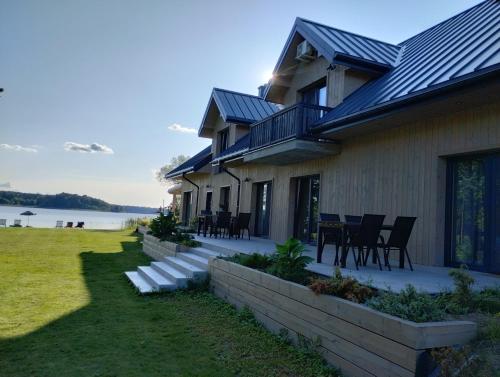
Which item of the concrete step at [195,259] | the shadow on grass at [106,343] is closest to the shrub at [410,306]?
the shadow on grass at [106,343]

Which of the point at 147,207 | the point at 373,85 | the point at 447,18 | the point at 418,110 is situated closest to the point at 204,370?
the point at 418,110

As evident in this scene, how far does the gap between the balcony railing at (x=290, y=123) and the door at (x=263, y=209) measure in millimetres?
2461

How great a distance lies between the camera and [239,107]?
16.5 m

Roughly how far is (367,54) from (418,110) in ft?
12.7

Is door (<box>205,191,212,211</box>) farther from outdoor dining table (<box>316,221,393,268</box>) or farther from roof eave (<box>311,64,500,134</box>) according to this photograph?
outdoor dining table (<box>316,221,393,268</box>)

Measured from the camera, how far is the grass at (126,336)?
354cm

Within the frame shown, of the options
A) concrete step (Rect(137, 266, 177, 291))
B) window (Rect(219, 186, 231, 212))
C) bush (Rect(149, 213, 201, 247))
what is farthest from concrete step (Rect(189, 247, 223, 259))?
window (Rect(219, 186, 231, 212))

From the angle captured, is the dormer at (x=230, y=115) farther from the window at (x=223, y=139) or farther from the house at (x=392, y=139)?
the house at (x=392, y=139)

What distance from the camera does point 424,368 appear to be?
261cm

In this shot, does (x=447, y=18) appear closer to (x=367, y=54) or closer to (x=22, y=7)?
(x=367, y=54)

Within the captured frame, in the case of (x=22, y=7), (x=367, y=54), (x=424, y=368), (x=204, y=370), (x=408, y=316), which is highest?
(x=22, y=7)

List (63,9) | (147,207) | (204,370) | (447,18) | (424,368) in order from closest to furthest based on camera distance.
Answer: (424,368), (204,370), (447,18), (63,9), (147,207)

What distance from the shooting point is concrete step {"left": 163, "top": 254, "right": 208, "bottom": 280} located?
689 centimetres

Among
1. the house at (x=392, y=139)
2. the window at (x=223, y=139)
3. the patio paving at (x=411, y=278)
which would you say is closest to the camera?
the patio paving at (x=411, y=278)
